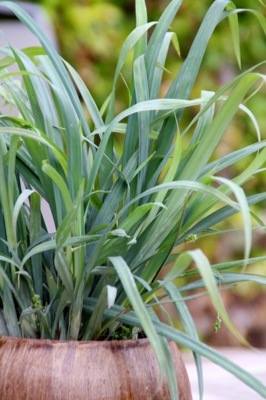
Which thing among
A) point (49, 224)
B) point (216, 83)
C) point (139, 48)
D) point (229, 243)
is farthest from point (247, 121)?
point (139, 48)

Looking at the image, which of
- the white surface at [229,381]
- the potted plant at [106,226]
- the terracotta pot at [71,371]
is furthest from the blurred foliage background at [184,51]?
the terracotta pot at [71,371]

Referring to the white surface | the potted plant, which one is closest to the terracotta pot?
the potted plant

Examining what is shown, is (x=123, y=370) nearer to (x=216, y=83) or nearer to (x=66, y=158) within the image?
(x=66, y=158)

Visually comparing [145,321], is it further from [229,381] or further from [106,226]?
[229,381]

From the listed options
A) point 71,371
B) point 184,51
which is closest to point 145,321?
point 71,371

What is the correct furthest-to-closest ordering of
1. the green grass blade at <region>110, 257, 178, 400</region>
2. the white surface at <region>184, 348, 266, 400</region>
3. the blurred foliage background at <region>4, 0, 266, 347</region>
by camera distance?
the blurred foliage background at <region>4, 0, 266, 347</region>
the white surface at <region>184, 348, 266, 400</region>
the green grass blade at <region>110, 257, 178, 400</region>

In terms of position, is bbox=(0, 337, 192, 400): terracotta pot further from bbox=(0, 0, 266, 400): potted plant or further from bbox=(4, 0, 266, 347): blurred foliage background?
bbox=(4, 0, 266, 347): blurred foliage background
